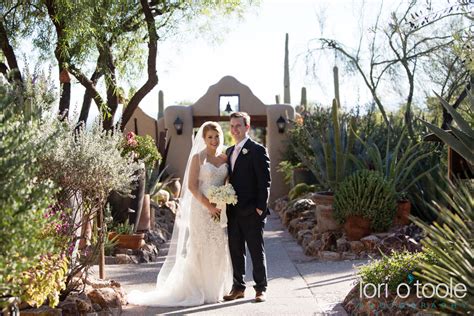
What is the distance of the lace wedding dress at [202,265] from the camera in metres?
7.10

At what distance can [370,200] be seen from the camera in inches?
404

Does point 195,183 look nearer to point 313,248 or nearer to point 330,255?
→ point 330,255

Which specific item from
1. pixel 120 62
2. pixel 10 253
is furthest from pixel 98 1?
pixel 10 253

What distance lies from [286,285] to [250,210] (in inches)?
53.2

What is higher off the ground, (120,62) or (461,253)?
(120,62)

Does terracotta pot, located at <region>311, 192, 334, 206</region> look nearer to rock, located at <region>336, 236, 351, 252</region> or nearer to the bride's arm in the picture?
rock, located at <region>336, 236, 351, 252</region>

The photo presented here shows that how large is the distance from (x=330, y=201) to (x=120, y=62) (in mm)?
6002

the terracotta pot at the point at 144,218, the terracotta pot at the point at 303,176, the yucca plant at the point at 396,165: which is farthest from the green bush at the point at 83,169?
the terracotta pot at the point at 303,176

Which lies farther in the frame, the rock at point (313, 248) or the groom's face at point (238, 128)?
the rock at point (313, 248)

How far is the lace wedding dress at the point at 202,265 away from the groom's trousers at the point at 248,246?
0.13m

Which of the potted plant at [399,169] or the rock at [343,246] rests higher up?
the potted plant at [399,169]

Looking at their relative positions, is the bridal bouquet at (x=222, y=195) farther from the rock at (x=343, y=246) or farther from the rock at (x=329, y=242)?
the rock at (x=329, y=242)

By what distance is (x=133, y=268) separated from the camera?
933 centimetres

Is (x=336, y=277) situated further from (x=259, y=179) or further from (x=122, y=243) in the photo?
(x=122, y=243)
